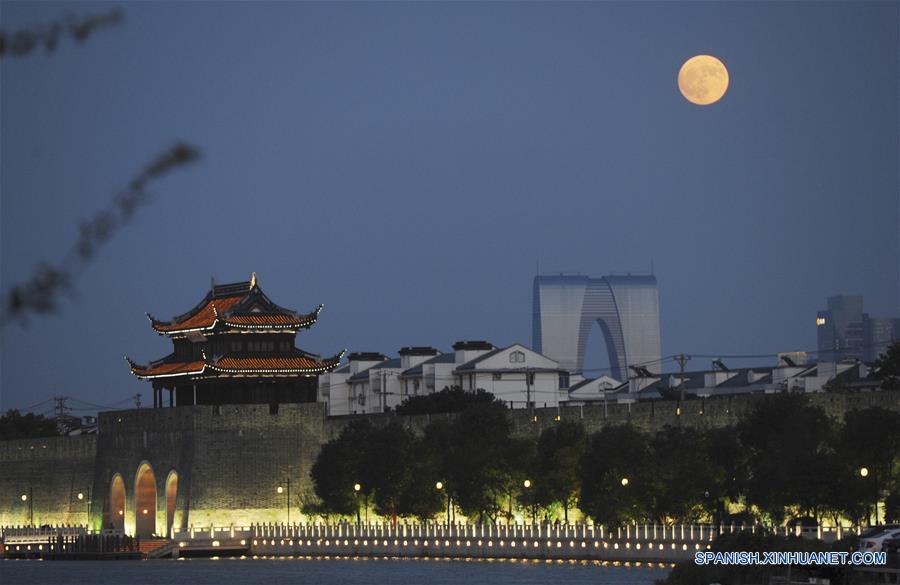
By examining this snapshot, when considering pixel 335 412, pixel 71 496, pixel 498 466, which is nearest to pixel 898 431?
pixel 498 466

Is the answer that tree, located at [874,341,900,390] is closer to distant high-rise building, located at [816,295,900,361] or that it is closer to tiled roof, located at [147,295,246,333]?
tiled roof, located at [147,295,246,333]

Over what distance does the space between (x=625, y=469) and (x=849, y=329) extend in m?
124

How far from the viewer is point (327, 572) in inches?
1708

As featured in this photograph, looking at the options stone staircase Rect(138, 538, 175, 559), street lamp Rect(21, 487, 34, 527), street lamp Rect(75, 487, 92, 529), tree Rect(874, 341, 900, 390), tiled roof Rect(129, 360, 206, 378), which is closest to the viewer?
stone staircase Rect(138, 538, 175, 559)

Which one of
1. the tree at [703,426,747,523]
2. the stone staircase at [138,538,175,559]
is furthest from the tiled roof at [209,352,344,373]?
the tree at [703,426,747,523]

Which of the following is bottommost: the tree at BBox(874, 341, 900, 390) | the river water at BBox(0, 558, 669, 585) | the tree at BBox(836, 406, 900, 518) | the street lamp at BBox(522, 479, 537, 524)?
the river water at BBox(0, 558, 669, 585)

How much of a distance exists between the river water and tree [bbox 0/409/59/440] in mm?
33191

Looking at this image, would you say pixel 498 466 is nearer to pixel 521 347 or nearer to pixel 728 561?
pixel 728 561

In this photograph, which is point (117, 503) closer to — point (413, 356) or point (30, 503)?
point (30, 503)

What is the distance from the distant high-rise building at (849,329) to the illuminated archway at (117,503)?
104813mm

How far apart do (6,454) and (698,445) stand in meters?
32.0

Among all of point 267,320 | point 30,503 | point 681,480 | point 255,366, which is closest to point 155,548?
point 255,366

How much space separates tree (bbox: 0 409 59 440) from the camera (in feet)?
273

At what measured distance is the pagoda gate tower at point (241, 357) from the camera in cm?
5581
